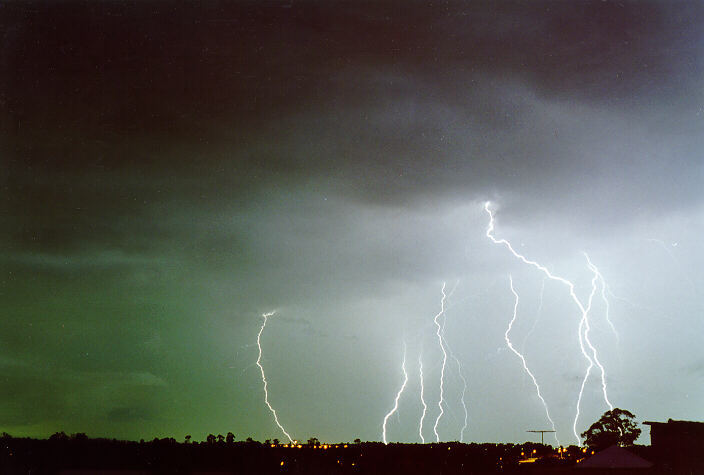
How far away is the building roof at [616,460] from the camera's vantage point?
25500mm

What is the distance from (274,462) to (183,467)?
7.76 metres

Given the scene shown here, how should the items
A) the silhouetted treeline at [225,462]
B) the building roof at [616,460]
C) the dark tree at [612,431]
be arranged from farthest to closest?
1. the dark tree at [612,431]
2. the silhouetted treeline at [225,462]
3. the building roof at [616,460]

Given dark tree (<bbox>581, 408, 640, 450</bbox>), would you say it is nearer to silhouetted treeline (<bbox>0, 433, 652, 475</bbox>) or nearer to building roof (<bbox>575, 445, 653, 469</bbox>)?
silhouetted treeline (<bbox>0, 433, 652, 475</bbox>)

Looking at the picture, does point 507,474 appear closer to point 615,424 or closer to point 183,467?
point 183,467

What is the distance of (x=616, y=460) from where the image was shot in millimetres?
25906

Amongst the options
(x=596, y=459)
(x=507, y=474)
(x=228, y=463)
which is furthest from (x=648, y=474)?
(x=228, y=463)

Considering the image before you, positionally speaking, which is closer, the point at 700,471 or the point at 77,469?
the point at 700,471

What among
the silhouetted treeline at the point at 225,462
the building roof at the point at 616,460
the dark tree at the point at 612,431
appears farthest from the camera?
the dark tree at the point at 612,431

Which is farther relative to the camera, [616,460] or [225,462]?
[225,462]

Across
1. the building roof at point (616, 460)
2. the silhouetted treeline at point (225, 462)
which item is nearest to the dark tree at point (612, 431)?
the silhouetted treeline at point (225, 462)

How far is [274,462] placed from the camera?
37.4m

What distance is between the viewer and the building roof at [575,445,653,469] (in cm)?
2550

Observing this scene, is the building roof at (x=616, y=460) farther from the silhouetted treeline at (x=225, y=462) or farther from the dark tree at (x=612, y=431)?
the dark tree at (x=612, y=431)

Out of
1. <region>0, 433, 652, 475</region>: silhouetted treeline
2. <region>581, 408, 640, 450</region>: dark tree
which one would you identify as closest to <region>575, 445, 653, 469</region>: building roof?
<region>0, 433, 652, 475</region>: silhouetted treeline
